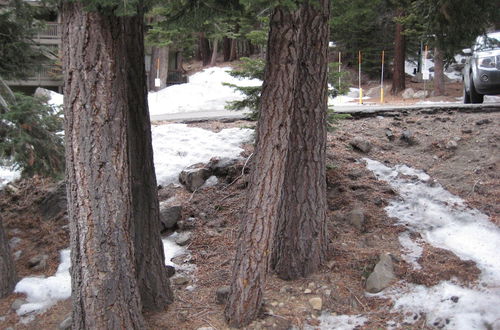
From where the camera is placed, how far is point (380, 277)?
5.84 meters

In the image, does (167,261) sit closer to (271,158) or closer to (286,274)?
(286,274)

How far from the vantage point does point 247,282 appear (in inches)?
202

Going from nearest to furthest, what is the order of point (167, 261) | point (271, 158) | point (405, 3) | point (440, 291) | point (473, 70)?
1. point (271, 158)
2. point (440, 291)
3. point (167, 261)
4. point (405, 3)
5. point (473, 70)

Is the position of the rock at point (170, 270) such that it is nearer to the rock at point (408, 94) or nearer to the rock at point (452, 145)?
the rock at point (452, 145)

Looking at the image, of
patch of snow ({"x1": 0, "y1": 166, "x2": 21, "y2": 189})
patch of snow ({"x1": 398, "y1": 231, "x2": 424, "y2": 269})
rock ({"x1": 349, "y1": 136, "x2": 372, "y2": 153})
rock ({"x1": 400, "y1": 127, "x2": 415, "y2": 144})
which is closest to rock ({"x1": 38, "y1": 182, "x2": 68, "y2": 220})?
patch of snow ({"x1": 0, "y1": 166, "x2": 21, "y2": 189})

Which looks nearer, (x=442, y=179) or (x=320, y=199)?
(x=320, y=199)

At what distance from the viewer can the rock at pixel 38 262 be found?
24.8 feet

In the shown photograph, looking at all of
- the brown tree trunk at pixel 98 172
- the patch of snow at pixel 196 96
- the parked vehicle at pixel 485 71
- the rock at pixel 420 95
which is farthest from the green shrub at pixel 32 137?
the rock at pixel 420 95

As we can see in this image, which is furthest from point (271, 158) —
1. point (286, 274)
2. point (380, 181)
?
point (380, 181)


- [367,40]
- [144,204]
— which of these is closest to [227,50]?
[367,40]

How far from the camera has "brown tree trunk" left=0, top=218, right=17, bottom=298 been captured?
22.6 feet

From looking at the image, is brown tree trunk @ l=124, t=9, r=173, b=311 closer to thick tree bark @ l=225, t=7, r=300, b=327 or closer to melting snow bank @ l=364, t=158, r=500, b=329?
thick tree bark @ l=225, t=7, r=300, b=327

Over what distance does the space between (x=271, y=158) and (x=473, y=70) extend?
9010 millimetres

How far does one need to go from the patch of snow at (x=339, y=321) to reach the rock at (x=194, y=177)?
4.03 m
